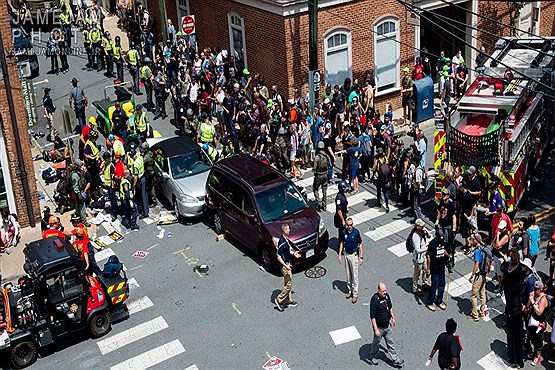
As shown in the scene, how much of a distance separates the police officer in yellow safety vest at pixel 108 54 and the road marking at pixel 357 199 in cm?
1456

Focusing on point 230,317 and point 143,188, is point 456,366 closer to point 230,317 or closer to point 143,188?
point 230,317

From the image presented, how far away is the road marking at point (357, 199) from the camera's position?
770 inches

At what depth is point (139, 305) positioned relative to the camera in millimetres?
15812

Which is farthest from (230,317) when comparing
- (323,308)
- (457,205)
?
(457,205)

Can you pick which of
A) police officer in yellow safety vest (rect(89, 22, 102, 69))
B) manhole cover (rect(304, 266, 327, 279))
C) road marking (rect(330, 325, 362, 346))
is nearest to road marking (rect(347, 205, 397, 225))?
manhole cover (rect(304, 266, 327, 279))

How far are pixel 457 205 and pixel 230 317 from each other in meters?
5.89

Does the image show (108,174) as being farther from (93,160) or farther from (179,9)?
(179,9)

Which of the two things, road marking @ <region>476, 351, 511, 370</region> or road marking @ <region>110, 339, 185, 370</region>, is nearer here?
road marking @ <region>476, 351, 511, 370</region>

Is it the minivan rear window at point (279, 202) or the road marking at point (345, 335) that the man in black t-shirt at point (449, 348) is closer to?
the road marking at point (345, 335)

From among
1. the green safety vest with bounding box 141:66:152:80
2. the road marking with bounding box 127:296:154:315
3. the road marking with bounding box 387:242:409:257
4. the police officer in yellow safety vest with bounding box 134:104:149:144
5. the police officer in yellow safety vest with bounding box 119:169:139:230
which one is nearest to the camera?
the road marking with bounding box 127:296:154:315

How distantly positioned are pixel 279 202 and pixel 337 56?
9091 mm

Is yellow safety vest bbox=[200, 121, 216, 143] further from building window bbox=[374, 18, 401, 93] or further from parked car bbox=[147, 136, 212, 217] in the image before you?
building window bbox=[374, 18, 401, 93]

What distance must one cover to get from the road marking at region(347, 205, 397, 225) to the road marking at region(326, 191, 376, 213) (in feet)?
1.90

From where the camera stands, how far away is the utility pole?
21.2 meters
